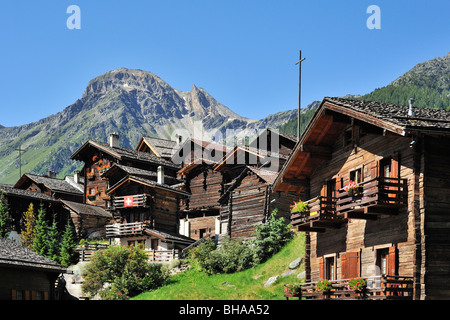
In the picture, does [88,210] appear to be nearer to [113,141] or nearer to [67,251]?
[113,141]

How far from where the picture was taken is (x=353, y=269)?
Answer: 95.1ft

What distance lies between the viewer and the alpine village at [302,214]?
25.5 meters

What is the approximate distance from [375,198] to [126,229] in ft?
125

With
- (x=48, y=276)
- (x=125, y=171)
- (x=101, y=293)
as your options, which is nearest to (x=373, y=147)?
(x=48, y=276)

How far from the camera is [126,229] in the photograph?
6028cm

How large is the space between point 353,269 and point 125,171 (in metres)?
43.1

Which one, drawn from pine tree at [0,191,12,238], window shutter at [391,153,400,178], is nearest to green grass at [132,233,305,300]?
window shutter at [391,153,400,178]

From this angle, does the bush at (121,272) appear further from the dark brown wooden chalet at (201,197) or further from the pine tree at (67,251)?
the dark brown wooden chalet at (201,197)

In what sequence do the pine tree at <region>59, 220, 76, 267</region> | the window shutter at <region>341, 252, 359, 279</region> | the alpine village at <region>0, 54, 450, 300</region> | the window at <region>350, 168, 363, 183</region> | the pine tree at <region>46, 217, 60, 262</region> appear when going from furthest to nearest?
the pine tree at <region>46, 217, 60, 262</region>
the pine tree at <region>59, 220, 76, 267</region>
the window at <region>350, 168, 363, 183</region>
the window shutter at <region>341, 252, 359, 279</region>
the alpine village at <region>0, 54, 450, 300</region>

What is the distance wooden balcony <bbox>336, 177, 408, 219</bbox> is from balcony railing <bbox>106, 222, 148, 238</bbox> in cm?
3395

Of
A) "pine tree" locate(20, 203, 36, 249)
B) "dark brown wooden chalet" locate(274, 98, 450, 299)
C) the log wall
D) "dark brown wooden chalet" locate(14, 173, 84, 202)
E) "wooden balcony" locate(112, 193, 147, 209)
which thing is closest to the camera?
"dark brown wooden chalet" locate(274, 98, 450, 299)

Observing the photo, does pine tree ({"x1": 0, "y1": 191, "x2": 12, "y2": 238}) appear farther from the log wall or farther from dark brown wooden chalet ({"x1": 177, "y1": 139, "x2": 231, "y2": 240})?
the log wall

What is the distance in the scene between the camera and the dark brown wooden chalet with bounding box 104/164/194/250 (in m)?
59.1

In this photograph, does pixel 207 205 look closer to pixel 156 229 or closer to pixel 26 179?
pixel 156 229
